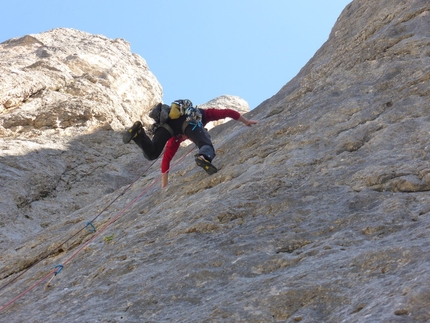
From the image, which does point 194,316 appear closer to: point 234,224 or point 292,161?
point 234,224

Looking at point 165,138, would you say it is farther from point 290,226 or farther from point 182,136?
point 290,226

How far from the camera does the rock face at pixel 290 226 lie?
Result: 4.03 metres

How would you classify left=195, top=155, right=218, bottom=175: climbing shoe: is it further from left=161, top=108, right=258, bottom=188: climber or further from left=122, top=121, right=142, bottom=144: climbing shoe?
left=161, top=108, right=258, bottom=188: climber

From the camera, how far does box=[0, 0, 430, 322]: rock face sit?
4031 mm

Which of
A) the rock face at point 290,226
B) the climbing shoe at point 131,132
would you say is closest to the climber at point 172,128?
the climbing shoe at point 131,132

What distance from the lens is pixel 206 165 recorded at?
772 centimetres

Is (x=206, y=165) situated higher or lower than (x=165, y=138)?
lower

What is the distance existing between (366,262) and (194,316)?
1255 mm

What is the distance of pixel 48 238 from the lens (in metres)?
8.76

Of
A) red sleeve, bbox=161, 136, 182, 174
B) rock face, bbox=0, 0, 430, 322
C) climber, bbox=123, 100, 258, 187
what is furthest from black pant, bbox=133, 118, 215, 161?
rock face, bbox=0, 0, 430, 322

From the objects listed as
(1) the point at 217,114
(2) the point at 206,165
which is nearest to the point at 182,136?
(1) the point at 217,114

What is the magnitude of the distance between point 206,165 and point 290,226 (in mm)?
2617

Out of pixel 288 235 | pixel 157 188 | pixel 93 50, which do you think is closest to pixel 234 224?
pixel 288 235

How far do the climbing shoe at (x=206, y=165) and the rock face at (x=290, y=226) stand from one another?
8 centimetres
